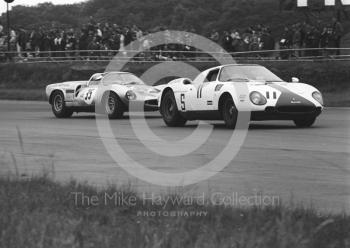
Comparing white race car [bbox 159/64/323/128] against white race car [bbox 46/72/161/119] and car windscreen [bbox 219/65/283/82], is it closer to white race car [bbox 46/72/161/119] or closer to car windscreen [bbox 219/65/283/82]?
car windscreen [bbox 219/65/283/82]

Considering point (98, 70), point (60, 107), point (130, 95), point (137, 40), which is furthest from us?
point (98, 70)

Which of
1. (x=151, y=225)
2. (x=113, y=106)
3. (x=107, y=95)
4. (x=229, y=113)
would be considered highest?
(x=151, y=225)

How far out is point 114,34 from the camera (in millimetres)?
36812

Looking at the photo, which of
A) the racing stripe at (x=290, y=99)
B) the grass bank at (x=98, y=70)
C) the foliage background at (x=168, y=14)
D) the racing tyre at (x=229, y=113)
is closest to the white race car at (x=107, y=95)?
the racing tyre at (x=229, y=113)

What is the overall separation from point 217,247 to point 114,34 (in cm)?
3251

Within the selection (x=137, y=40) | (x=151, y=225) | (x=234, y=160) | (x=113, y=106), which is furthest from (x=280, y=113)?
(x=137, y=40)

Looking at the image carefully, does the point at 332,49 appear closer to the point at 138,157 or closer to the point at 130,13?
the point at 138,157

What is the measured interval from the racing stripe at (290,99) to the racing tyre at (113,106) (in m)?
5.52

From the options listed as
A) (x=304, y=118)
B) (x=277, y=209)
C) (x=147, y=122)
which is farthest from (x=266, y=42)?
(x=277, y=209)

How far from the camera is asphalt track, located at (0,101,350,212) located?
314 inches

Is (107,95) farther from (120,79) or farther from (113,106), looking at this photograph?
(120,79)

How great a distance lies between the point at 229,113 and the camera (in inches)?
622

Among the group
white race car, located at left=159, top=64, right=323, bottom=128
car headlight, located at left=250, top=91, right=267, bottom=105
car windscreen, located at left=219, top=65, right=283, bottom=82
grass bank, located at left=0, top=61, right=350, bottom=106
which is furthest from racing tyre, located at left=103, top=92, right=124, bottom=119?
grass bank, located at left=0, top=61, right=350, bottom=106

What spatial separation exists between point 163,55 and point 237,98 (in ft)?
69.7
